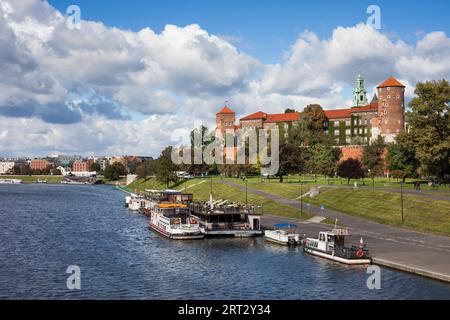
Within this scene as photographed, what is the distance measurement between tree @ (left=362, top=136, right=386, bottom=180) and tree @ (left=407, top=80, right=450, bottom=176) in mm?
37008

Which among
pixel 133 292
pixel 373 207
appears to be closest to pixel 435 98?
pixel 373 207

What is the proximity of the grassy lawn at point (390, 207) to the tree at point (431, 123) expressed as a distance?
575 inches

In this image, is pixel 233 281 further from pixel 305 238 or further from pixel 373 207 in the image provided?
pixel 373 207

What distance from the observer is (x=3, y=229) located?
83.6 meters

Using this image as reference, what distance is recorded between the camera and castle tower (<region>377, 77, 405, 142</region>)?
563 ft

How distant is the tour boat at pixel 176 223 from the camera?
7306 cm

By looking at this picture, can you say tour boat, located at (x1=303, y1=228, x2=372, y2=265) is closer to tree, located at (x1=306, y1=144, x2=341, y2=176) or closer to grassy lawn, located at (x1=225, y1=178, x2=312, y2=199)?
grassy lawn, located at (x1=225, y1=178, x2=312, y2=199)

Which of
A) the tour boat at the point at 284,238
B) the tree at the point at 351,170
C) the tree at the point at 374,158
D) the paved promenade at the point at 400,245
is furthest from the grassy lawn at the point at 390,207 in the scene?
the tree at the point at 374,158

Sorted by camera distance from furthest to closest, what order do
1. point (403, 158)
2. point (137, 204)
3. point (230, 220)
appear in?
point (137, 204), point (403, 158), point (230, 220)

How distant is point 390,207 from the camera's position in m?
78.1

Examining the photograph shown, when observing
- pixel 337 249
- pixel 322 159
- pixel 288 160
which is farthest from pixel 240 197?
pixel 337 249

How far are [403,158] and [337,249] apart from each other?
6709 cm

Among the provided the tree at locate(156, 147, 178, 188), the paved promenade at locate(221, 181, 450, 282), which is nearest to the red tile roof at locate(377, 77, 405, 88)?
the tree at locate(156, 147, 178, 188)

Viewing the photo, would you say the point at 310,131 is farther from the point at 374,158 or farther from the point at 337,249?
the point at 337,249
